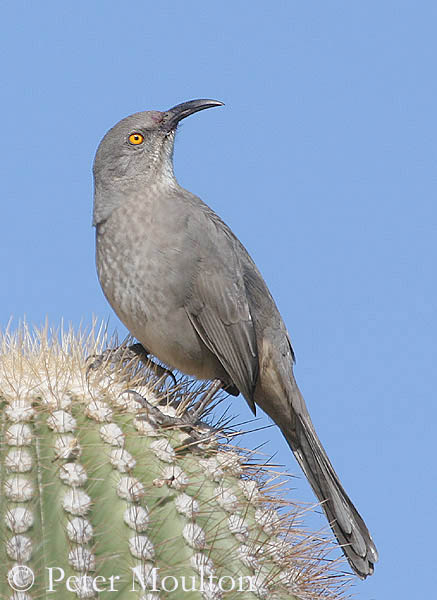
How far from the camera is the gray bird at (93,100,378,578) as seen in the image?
3.99 metres

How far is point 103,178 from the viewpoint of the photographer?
443cm

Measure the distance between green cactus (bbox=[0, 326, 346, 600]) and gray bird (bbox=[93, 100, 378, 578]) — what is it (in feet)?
2.93

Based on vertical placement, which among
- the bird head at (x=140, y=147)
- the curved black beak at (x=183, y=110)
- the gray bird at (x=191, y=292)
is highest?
the curved black beak at (x=183, y=110)

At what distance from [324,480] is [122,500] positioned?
1757 millimetres

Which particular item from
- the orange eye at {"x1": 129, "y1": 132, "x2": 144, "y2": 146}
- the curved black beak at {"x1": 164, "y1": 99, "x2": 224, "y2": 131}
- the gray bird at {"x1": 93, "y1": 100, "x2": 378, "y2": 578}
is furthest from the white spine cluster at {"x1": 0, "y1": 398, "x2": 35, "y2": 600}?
the curved black beak at {"x1": 164, "y1": 99, "x2": 224, "y2": 131}

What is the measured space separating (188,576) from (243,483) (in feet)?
1.55

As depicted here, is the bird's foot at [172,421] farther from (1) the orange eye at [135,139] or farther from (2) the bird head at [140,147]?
(1) the orange eye at [135,139]

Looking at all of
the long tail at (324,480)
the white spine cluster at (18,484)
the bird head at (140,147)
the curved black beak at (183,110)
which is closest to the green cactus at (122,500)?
the white spine cluster at (18,484)

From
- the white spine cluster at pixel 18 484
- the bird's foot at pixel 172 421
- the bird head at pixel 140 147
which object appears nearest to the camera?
the white spine cluster at pixel 18 484

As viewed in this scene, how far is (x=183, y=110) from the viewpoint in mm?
4562

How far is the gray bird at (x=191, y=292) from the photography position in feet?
13.1

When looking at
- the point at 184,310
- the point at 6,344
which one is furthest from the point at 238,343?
the point at 6,344

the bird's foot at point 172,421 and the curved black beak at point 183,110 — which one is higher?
the curved black beak at point 183,110

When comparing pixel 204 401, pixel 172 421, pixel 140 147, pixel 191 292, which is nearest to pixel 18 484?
pixel 172 421
